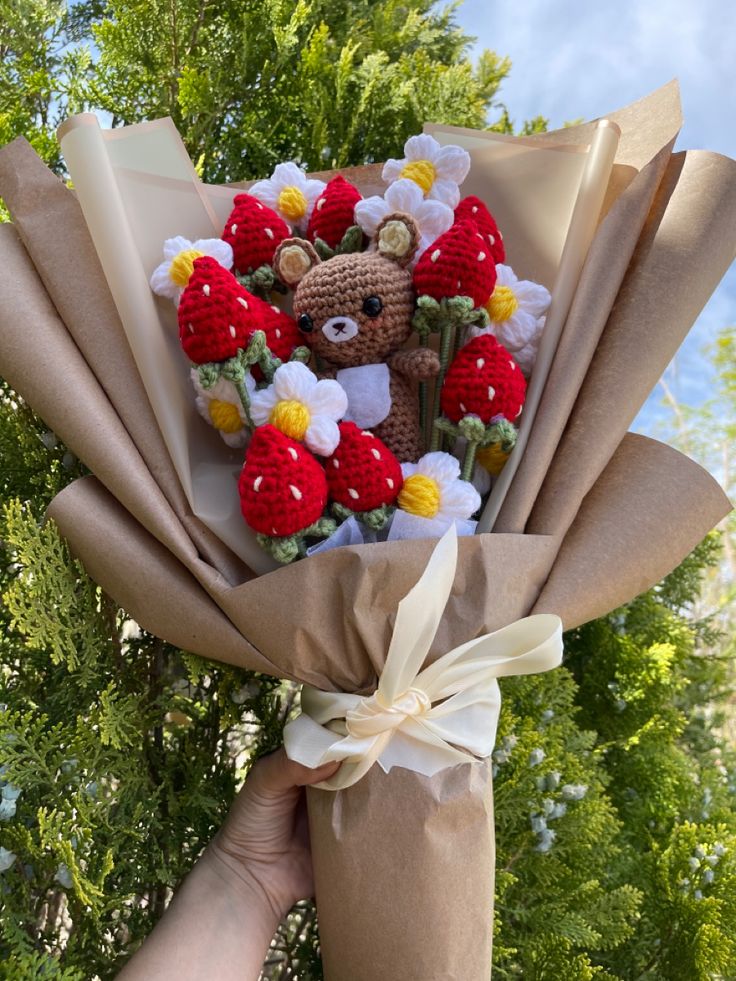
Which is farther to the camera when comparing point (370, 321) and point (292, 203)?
point (292, 203)

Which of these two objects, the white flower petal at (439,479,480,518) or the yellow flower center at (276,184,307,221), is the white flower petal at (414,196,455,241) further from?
the white flower petal at (439,479,480,518)

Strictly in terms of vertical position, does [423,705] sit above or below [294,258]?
below

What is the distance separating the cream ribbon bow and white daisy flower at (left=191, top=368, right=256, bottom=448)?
0.22 meters

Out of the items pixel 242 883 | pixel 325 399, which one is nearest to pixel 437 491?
pixel 325 399

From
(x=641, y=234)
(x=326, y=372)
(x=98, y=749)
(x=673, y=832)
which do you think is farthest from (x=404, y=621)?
(x=673, y=832)

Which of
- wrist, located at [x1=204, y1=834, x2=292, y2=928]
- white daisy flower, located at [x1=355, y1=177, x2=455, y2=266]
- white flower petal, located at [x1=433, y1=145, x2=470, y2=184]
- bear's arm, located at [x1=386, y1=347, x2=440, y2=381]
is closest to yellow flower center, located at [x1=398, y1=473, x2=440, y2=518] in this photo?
bear's arm, located at [x1=386, y1=347, x2=440, y2=381]

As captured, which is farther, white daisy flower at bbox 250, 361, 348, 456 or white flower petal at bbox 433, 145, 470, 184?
white flower petal at bbox 433, 145, 470, 184

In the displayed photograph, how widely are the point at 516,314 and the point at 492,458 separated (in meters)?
0.14

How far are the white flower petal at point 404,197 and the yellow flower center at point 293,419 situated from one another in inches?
8.7

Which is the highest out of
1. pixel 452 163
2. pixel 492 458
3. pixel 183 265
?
pixel 452 163

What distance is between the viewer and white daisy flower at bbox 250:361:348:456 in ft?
2.07

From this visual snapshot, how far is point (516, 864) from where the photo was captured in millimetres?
946

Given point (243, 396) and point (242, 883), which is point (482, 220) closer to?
point (243, 396)

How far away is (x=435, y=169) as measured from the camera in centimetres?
75
